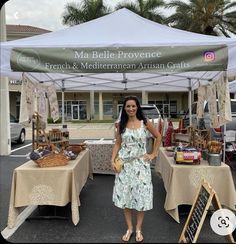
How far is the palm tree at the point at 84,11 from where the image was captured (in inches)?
1371

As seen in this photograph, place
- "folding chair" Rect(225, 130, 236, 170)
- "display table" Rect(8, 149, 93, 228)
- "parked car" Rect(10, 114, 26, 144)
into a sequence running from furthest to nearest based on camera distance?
"parked car" Rect(10, 114, 26, 144) → "folding chair" Rect(225, 130, 236, 170) → "display table" Rect(8, 149, 93, 228)

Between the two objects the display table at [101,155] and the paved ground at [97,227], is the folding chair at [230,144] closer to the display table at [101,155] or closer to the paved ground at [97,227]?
the display table at [101,155]

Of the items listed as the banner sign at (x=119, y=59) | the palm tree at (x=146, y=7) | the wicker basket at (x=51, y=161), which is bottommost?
the wicker basket at (x=51, y=161)

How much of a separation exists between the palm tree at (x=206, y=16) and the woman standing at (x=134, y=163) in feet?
84.4

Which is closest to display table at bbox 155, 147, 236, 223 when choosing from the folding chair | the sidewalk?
the folding chair

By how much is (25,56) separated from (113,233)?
2488 mm

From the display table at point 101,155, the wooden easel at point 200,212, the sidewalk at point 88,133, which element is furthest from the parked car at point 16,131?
the wooden easel at point 200,212

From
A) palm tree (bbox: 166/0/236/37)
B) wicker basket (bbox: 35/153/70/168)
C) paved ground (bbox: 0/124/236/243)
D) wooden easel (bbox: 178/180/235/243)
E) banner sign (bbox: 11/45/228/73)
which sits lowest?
paved ground (bbox: 0/124/236/243)

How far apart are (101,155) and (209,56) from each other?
447cm

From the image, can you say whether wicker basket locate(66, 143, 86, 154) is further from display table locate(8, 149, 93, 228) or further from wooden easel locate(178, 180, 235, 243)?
wooden easel locate(178, 180, 235, 243)

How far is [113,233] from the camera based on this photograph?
186 inches

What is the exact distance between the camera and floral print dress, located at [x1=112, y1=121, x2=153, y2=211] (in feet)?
14.2

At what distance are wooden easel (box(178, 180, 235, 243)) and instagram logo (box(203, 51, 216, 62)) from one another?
151 centimetres

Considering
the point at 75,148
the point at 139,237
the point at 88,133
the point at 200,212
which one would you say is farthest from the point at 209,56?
the point at 88,133
